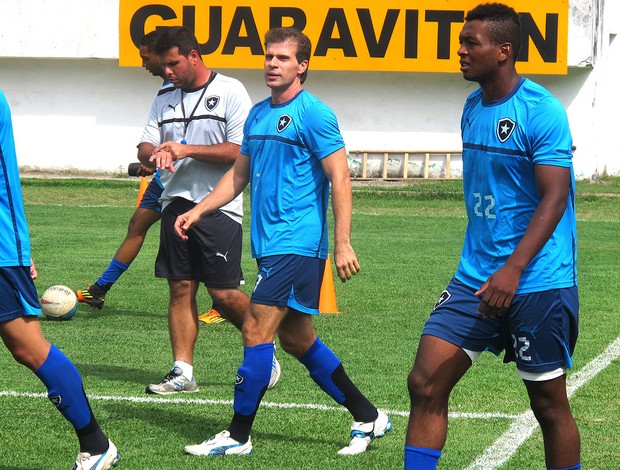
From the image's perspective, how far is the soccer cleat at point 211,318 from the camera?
10016 mm

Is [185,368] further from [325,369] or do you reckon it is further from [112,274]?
[112,274]

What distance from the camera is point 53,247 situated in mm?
14828

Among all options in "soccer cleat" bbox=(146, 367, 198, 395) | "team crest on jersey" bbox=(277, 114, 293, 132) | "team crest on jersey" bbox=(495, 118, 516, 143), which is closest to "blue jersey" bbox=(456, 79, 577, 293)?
"team crest on jersey" bbox=(495, 118, 516, 143)

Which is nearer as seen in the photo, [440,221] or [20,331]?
[20,331]

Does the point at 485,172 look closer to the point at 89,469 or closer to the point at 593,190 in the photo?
the point at 89,469

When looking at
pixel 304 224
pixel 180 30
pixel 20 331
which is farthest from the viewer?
pixel 180 30

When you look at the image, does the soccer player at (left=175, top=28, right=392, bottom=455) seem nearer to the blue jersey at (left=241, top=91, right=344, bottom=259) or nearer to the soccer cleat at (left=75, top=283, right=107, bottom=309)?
the blue jersey at (left=241, top=91, right=344, bottom=259)

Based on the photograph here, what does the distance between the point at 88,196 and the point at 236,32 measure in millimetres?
6045

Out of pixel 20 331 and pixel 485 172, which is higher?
pixel 485 172

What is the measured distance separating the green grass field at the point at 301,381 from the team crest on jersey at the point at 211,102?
1779mm

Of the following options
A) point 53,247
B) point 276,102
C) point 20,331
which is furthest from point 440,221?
point 20,331

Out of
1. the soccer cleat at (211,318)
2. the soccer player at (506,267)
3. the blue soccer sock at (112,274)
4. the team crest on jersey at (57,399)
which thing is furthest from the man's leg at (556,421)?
the blue soccer sock at (112,274)

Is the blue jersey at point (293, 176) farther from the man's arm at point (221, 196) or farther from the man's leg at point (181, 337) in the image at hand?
the man's leg at point (181, 337)

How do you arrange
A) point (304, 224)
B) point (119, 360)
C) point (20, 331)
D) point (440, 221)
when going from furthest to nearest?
point (440, 221) → point (119, 360) → point (304, 224) → point (20, 331)
